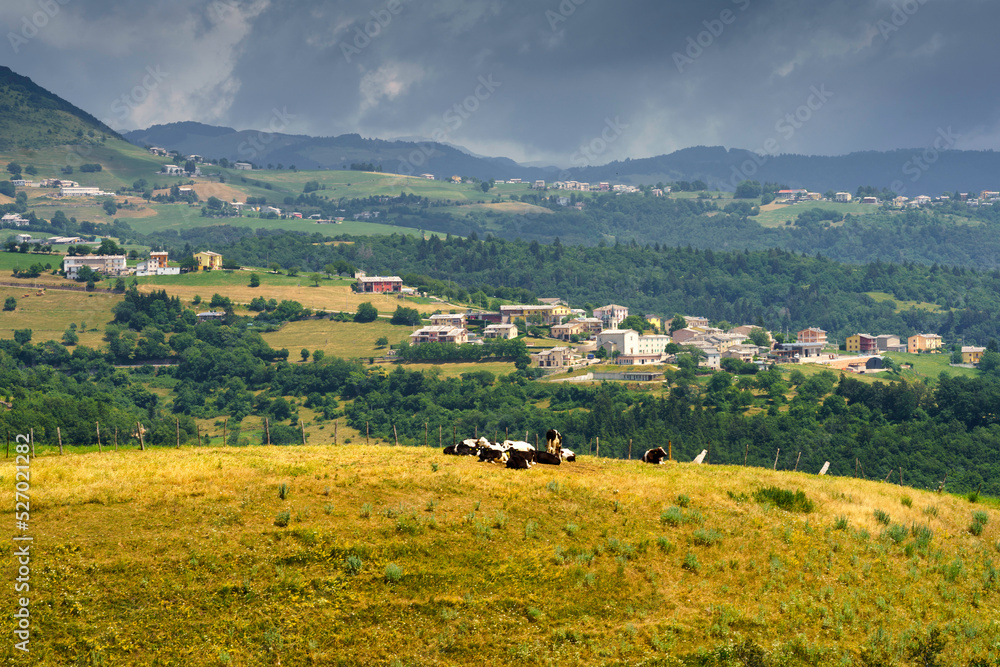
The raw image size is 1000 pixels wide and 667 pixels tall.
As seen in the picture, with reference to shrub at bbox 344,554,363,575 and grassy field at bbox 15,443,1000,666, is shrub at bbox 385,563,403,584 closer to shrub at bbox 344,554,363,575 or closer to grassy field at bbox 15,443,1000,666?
grassy field at bbox 15,443,1000,666

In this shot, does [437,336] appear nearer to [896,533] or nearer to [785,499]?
[785,499]

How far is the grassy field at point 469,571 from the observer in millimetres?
18984

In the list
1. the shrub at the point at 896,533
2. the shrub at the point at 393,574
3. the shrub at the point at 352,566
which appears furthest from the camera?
the shrub at the point at 896,533

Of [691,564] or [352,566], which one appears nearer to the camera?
[352,566]

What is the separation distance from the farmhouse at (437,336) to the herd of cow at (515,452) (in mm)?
164025

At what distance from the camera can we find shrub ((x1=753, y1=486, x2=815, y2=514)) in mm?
25438

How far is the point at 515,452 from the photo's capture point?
27.0 meters

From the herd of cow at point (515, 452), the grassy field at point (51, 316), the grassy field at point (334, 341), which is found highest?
the herd of cow at point (515, 452)

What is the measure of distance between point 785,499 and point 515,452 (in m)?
7.55

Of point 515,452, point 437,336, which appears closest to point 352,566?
point 515,452

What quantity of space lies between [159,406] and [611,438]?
73667mm

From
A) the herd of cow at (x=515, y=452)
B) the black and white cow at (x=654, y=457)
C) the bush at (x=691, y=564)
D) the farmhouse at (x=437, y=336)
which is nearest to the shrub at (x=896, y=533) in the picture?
the bush at (x=691, y=564)

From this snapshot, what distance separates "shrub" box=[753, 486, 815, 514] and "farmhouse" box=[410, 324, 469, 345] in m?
168

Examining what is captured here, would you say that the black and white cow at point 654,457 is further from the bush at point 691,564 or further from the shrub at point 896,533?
the bush at point 691,564
